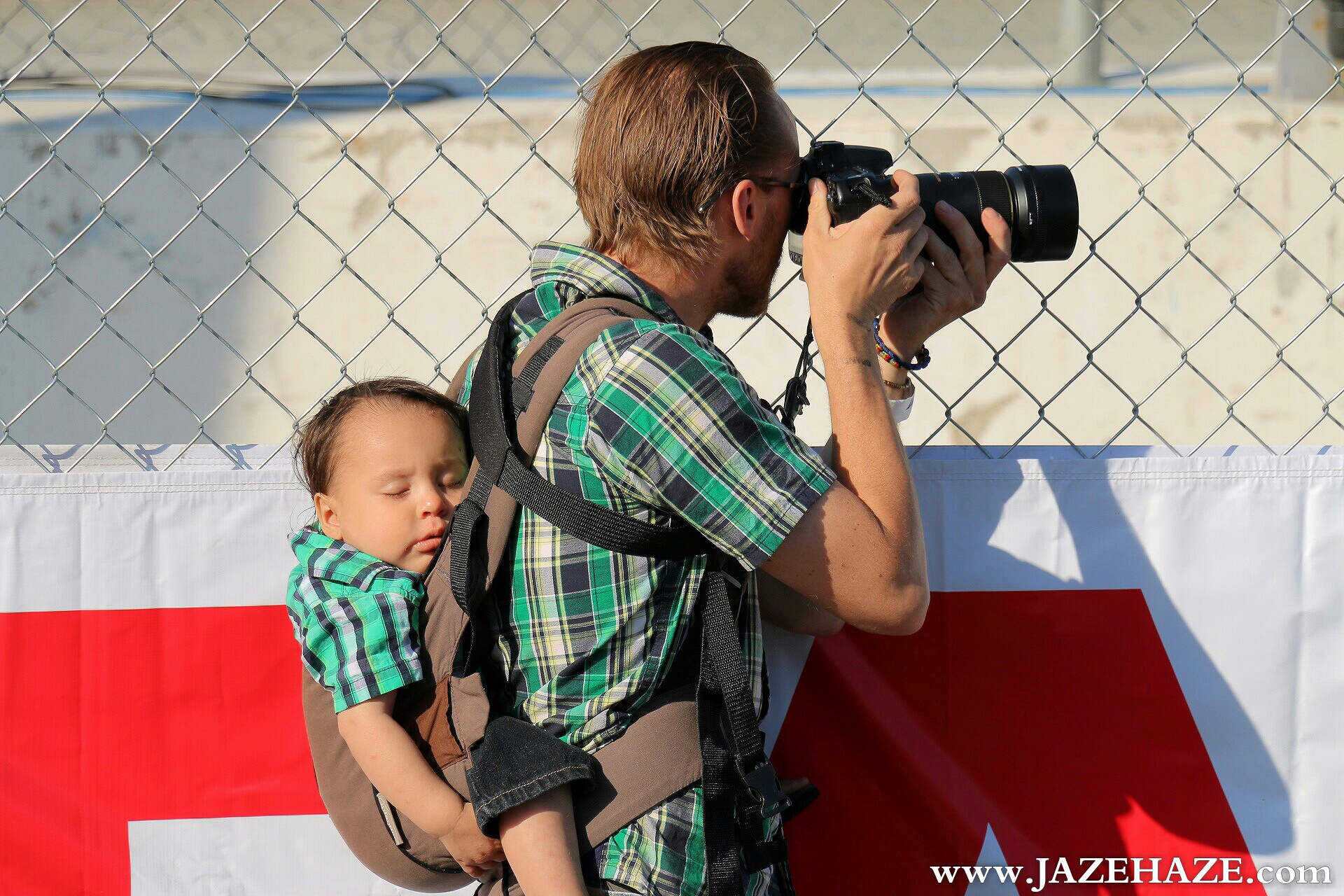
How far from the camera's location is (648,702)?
1032 mm

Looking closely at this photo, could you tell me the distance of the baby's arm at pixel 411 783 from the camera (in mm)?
1041

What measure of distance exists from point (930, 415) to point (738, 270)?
284 cm

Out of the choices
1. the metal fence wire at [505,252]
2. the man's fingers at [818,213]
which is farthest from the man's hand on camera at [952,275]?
the metal fence wire at [505,252]

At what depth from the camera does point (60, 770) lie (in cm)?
140

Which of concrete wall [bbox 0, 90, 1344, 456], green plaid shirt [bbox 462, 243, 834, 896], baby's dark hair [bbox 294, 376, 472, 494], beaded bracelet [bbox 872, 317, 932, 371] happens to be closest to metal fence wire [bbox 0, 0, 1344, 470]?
concrete wall [bbox 0, 90, 1344, 456]

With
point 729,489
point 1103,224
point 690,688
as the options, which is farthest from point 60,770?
point 1103,224

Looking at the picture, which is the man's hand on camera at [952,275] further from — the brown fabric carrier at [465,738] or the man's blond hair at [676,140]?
the brown fabric carrier at [465,738]

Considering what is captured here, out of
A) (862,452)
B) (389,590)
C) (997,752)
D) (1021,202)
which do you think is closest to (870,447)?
(862,452)

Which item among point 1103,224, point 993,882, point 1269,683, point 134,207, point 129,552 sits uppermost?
point 134,207

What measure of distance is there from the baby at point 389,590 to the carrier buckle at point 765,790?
179 millimetres

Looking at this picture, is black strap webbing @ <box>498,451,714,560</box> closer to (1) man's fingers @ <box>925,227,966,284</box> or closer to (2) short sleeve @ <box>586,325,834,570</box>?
(2) short sleeve @ <box>586,325,834,570</box>

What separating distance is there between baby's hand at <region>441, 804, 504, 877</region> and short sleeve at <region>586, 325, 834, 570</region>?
1.27ft

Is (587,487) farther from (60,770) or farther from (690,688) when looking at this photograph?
(60,770)

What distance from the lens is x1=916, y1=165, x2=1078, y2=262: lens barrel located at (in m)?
1.18
